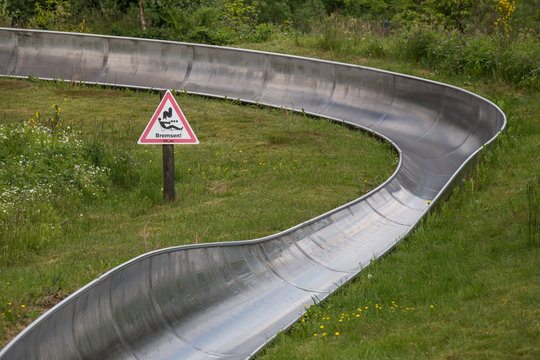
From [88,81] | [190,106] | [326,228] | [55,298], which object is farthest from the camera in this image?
[88,81]

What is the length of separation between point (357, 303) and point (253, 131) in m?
9.04

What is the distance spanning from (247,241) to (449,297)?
238 cm

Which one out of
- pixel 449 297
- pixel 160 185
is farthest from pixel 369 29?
pixel 449 297

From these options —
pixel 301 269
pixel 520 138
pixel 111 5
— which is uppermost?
pixel 111 5

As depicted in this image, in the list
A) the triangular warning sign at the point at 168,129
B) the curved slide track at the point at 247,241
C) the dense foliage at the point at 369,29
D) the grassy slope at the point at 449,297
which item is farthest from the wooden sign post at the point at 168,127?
the dense foliage at the point at 369,29

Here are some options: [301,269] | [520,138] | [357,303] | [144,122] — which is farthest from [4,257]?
[520,138]

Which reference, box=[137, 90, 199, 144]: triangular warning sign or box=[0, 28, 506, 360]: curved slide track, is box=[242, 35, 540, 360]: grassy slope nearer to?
box=[0, 28, 506, 360]: curved slide track

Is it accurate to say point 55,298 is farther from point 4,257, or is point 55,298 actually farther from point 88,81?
point 88,81

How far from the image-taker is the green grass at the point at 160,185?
A: 27.0 feet

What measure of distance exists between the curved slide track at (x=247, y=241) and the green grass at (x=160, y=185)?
0.77 m

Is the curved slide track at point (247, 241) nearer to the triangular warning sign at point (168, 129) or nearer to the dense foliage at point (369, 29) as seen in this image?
the triangular warning sign at point (168, 129)

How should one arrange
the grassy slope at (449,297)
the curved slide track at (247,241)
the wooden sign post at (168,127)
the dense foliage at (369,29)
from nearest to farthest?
the grassy slope at (449,297), the curved slide track at (247,241), the wooden sign post at (168,127), the dense foliage at (369,29)

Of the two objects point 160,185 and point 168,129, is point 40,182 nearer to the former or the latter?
point 160,185

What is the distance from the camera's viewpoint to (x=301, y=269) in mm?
8586
